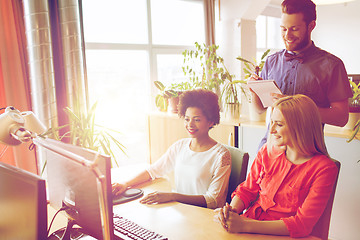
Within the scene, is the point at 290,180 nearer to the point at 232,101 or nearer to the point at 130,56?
the point at 232,101

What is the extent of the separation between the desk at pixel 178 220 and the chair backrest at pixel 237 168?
0.94ft

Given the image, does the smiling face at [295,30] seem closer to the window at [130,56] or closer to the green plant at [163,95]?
the green plant at [163,95]

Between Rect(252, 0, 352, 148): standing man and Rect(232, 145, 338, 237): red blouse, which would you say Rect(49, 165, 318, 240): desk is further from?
Rect(252, 0, 352, 148): standing man

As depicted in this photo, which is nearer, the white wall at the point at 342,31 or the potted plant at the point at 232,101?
the potted plant at the point at 232,101

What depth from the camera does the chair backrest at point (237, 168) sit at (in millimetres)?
1668

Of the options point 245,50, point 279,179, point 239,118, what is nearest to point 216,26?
point 245,50

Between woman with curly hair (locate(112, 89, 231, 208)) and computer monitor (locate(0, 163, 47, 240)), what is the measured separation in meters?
0.70

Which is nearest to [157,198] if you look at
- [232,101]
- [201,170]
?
[201,170]

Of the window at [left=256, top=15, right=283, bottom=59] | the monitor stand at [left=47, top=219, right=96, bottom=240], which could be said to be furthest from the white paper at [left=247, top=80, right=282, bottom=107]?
the window at [left=256, top=15, right=283, bottom=59]

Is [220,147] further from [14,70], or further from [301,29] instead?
[14,70]

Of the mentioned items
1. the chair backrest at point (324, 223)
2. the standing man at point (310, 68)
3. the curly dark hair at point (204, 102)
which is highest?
the standing man at point (310, 68)

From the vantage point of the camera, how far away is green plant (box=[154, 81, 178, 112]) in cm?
309

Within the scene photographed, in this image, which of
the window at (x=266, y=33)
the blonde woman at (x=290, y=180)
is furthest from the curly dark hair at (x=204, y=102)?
the window at (x=266, y=33)

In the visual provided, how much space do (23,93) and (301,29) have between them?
221 centimetres
